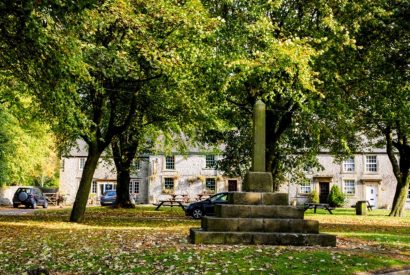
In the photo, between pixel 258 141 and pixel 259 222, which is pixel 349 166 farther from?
pixel 259 222

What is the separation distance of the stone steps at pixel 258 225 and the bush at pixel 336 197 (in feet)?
142

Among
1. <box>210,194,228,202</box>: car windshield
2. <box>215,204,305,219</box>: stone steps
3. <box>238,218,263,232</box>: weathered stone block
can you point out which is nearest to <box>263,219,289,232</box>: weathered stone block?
<box>238,218,263,232</box>: weathered stone block

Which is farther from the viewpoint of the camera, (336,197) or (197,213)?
(336,197)

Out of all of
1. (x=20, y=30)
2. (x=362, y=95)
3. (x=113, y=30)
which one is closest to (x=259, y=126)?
(x=113, y=30)

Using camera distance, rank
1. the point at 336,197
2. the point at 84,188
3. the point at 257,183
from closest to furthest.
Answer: the point at 257,183
the point at 84,188
the point at 336,197

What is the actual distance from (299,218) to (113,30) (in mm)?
10073

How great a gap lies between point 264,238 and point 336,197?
145 feet

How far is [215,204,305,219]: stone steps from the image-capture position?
1491cm

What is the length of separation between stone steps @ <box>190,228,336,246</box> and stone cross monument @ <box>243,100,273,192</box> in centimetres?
182

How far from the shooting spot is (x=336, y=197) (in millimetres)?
56281

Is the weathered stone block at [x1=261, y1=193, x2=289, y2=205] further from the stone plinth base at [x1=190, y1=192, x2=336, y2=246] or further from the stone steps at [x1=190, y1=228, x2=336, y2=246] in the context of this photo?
the stone steps at [x1=190, y1=228, x2=336, y2=246]

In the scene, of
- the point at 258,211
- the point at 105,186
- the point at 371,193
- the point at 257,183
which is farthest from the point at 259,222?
the point at 105,186

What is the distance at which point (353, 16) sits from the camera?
22.4 metres

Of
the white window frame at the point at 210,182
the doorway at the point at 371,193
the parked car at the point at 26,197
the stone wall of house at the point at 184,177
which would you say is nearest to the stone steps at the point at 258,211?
the parked car at the point at 26,197
